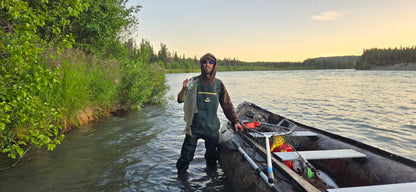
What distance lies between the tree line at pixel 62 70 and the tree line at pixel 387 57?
101 meters

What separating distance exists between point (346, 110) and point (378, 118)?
2.20 meters

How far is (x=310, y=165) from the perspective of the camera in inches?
148

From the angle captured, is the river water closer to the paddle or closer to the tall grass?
the tall grass

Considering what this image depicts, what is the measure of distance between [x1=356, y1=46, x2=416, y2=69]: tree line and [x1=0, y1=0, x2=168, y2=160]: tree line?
100937 mm

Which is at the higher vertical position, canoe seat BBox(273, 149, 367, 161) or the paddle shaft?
canoe seat BBox(273, 149, 367, 161)

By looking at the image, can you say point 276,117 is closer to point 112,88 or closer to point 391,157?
point 391,157

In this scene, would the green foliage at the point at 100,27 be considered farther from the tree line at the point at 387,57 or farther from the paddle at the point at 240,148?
the tree line at the point at 387,57

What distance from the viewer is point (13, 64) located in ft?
11.3

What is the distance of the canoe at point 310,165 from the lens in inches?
126

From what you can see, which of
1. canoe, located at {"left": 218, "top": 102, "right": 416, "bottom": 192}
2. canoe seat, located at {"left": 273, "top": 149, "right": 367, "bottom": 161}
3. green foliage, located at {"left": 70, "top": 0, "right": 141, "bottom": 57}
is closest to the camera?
canoe, located at {"left": 218, "top": 102, "right": 416, "bottom": 192}

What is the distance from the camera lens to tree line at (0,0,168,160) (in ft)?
11.7

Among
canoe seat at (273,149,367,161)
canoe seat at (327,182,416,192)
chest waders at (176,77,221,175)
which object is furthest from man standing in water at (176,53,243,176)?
canoe seat at (327,182,416,192)

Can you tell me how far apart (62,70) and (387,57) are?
371 feet

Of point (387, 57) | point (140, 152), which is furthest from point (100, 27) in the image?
point (387, 57)
